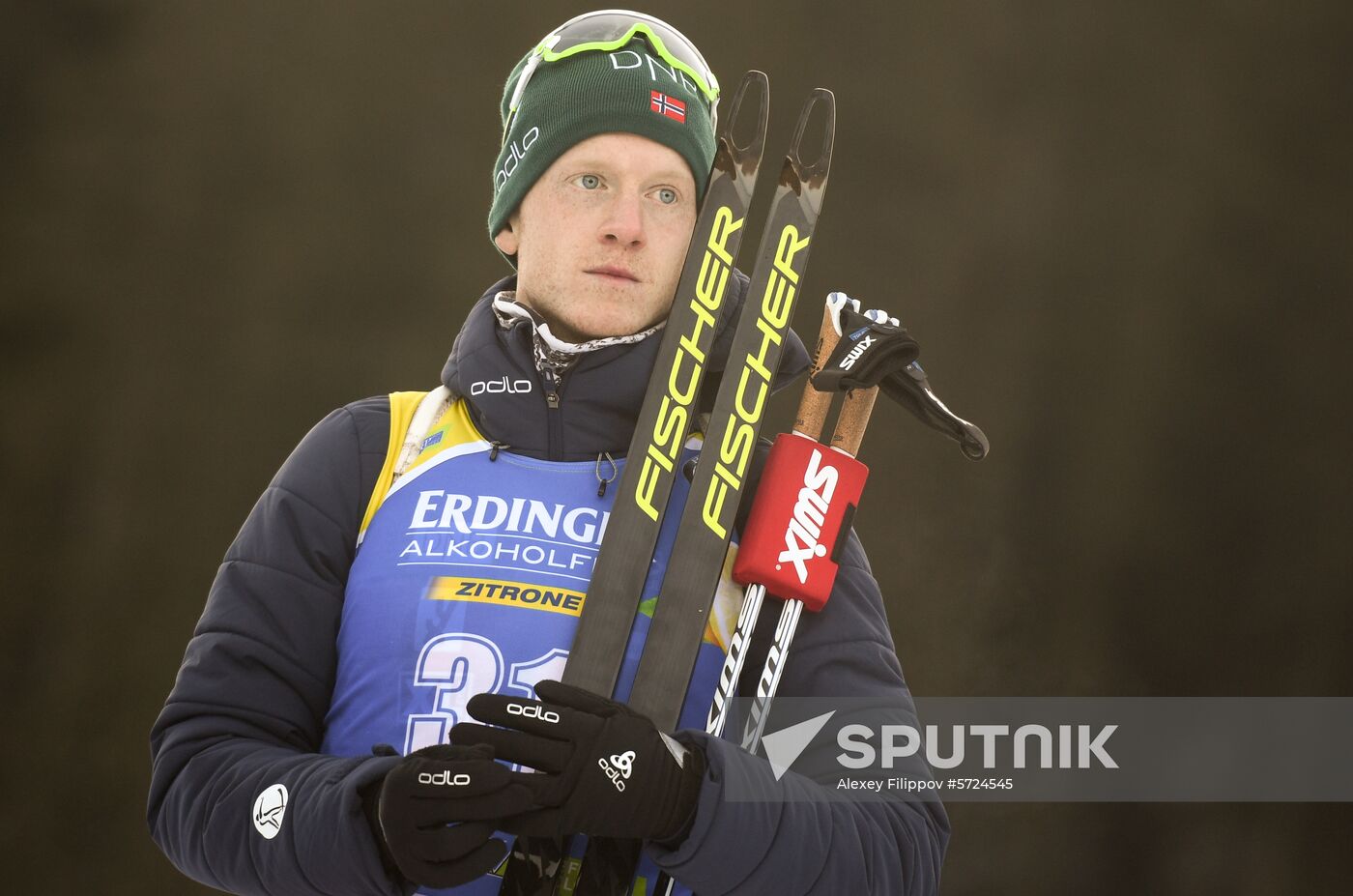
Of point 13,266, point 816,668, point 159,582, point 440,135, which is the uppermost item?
point 440,135

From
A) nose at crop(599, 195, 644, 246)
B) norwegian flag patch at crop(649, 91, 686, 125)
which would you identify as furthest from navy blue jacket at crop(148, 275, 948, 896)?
norwegian flag patch at crop(649, 91, 686, 125)

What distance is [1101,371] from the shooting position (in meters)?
2.98

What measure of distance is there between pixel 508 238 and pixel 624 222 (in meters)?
0.22

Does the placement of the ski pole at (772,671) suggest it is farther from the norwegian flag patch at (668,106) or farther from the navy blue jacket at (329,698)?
the norwegian flag patch at (668,106)

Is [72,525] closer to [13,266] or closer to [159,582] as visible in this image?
[159,582]

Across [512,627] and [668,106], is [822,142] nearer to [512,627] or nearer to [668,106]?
[668,106]

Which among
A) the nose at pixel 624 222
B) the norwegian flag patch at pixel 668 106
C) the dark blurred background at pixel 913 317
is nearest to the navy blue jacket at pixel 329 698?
the nose at pixel 624 222

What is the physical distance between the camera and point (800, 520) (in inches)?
58.4

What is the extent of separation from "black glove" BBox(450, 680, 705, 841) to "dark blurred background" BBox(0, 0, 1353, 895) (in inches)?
66.4

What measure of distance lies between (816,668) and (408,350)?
1.70 m

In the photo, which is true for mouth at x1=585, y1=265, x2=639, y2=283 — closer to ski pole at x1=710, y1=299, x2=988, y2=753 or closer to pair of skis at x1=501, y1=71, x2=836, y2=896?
pair of skis at x1=501, y1=71, x2=836, y2=896

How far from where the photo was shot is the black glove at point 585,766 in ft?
3.97

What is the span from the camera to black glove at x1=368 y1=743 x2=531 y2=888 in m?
1.20

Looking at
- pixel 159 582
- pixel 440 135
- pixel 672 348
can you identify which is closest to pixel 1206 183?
pixel 440 135
